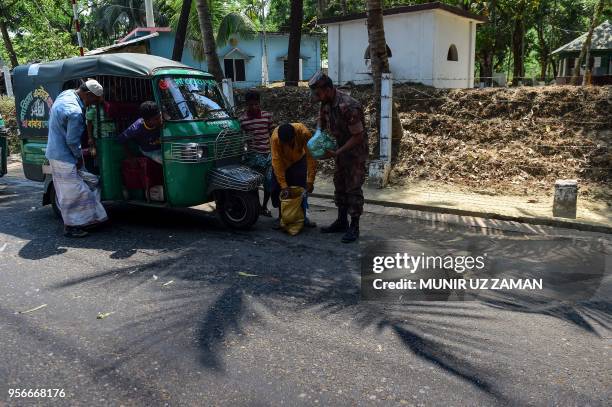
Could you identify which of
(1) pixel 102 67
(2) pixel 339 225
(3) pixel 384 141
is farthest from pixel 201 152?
(3) pixel 384 141

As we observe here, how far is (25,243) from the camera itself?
6.18m

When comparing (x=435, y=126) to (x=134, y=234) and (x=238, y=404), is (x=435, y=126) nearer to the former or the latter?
(x=134, y=234)

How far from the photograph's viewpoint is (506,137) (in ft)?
32.0

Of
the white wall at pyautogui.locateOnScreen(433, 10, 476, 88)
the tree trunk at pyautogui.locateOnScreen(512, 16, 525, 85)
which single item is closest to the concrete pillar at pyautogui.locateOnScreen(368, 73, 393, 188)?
the white wall at pyautogui.locateOnScreen(433, 10, 476, 88)

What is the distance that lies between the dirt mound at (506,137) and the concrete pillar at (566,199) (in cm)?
145

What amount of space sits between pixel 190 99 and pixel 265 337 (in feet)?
12.3

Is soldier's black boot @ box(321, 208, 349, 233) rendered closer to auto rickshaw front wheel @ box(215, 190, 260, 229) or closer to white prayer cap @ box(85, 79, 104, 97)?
auto rickshaw front wheel @ box(215, 190, 260, 229)

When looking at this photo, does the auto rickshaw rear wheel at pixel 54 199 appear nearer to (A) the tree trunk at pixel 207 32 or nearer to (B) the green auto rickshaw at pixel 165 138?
(B) the green auto rickshaw at pixel 165 138

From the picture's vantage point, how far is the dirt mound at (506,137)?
863 cm

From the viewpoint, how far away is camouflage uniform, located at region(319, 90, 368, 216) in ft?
18.9

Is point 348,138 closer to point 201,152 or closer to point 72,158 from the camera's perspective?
point 201,152

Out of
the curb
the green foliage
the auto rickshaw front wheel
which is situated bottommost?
the curb

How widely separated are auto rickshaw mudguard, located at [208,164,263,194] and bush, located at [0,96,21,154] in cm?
1047

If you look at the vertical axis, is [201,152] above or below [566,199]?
above
